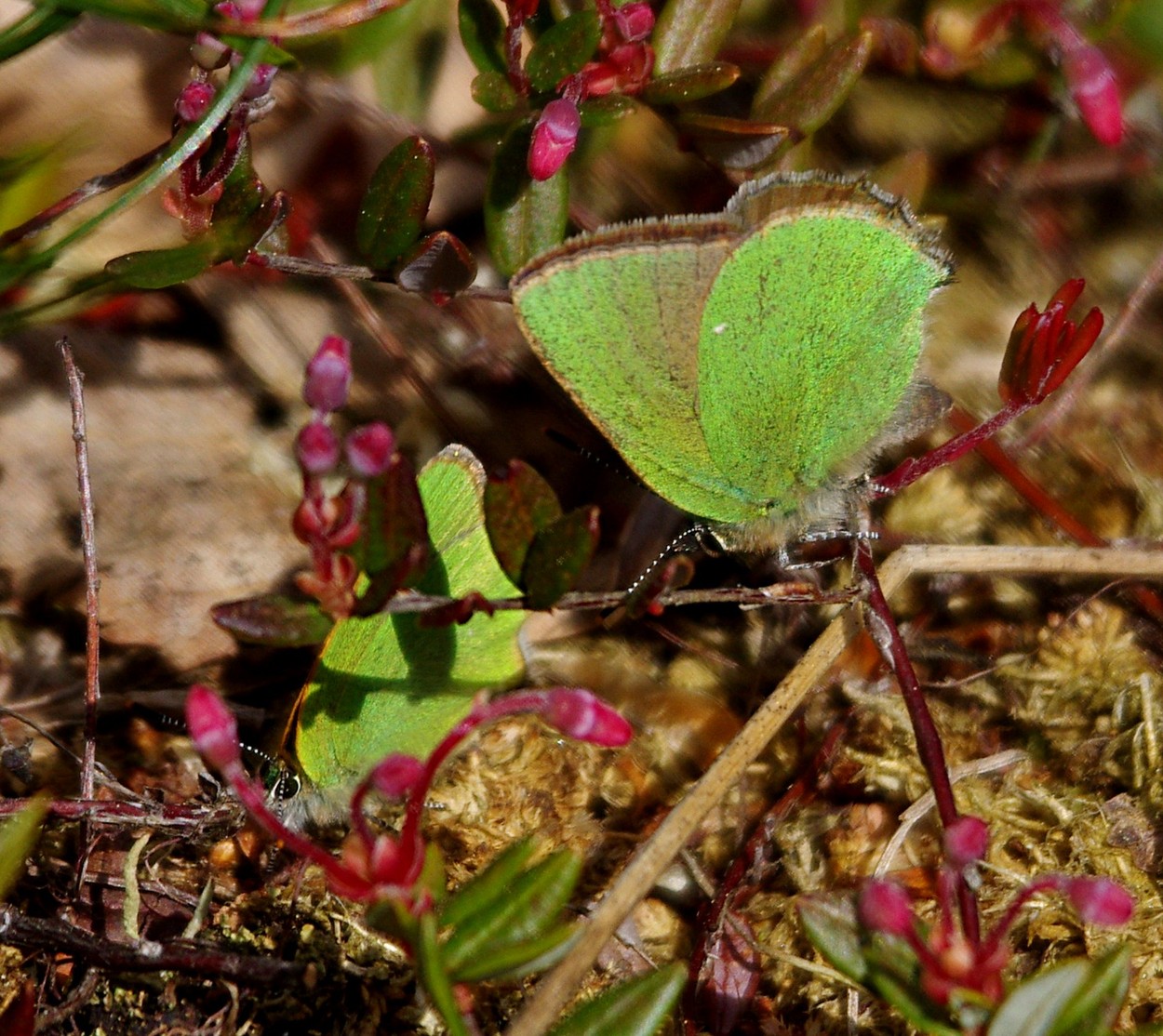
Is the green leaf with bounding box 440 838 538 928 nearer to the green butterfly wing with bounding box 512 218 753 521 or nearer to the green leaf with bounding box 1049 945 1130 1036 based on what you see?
the green leaf with bounding box 1049 945 1130 1036

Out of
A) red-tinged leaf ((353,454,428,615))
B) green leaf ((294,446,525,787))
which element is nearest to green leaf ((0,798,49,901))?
green leaf ((294,446,525,787))

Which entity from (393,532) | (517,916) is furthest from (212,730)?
(517,916)

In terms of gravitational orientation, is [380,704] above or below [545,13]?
below

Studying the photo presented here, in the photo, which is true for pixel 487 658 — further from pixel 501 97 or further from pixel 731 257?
pixel 501 97

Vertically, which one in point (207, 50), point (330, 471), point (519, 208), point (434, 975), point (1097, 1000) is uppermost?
point (207, 50)

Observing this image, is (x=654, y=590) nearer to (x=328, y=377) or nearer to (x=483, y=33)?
(x=328, y=377)

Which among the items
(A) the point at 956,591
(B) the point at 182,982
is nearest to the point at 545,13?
(A) the point at 956,591
